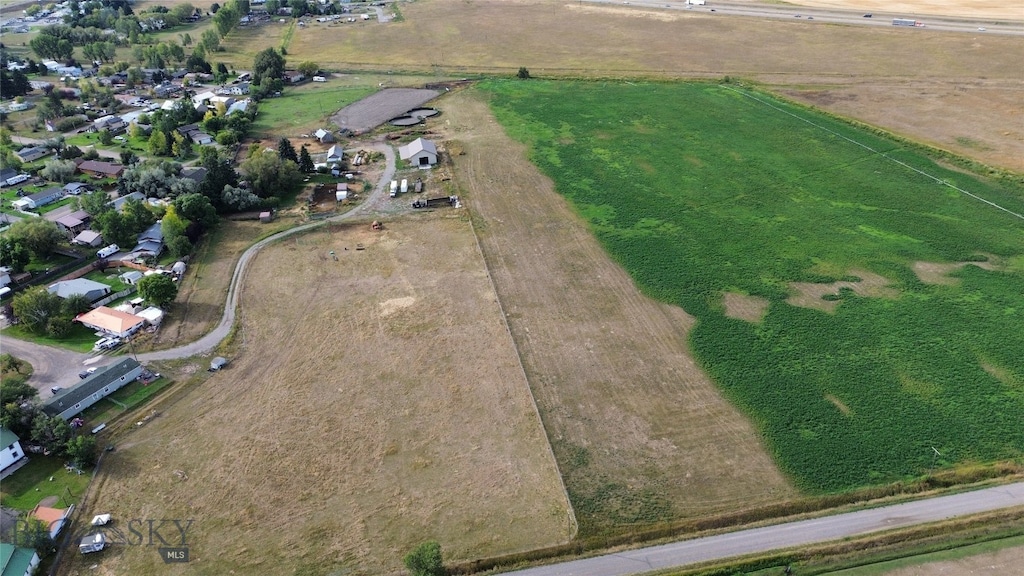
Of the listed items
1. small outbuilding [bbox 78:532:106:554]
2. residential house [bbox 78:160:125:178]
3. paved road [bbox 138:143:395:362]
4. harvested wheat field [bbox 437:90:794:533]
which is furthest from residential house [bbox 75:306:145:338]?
residential house [bbox 78:160:125:178]

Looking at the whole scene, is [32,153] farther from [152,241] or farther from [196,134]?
[152,241]

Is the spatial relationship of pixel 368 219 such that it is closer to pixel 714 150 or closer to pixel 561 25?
pixel 714 150

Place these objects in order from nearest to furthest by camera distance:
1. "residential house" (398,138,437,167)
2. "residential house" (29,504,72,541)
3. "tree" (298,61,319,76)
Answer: "residential house" (29,504,72,541) → "residential house" (398,138,437,167) → "tree" (298,61,319,76)

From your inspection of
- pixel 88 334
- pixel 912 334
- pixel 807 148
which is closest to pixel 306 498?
pixel 88 334

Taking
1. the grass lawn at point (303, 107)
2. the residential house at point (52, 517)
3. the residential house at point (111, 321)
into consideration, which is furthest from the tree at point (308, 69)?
the residential house at point (52, 517)

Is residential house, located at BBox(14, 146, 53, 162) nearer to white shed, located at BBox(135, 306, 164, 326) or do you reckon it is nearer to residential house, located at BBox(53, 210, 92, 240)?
residential house, located at BBox(53, 210, 92, 240)
